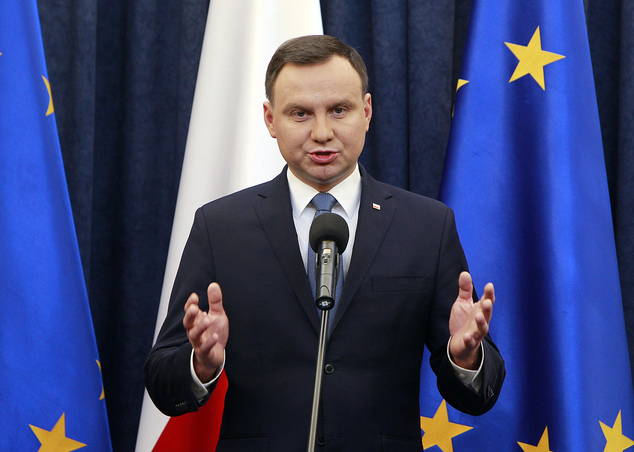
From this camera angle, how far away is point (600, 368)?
6.77ft

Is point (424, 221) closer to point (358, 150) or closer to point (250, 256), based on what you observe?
point (358, 150)

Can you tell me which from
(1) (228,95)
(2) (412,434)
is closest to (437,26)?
(1) (228,95)

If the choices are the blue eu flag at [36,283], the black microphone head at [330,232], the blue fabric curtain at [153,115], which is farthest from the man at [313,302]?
the blue fabric curtain at [153,115]

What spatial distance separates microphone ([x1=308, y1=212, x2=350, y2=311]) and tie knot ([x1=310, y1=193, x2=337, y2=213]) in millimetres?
344

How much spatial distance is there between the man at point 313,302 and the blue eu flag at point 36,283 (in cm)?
77

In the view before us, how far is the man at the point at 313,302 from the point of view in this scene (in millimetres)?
1391

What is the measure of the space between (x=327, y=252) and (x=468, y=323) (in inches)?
13.5

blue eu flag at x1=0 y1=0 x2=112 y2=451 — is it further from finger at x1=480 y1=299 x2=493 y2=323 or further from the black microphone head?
finger at x1=480 y1=299 x2=493 y2=323

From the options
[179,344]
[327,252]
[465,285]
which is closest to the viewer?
[327,252]

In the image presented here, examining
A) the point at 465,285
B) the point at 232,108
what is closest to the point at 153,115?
the point at 232,108

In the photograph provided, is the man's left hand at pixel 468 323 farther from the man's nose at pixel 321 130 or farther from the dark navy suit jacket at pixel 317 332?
the man's nose at pixel 321 130

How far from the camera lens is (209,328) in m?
1.21

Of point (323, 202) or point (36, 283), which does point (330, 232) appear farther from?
point (36, 283)

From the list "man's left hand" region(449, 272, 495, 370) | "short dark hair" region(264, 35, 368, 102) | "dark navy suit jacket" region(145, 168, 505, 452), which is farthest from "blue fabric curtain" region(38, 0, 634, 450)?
"man's left hand" region(449, 272, 495, 370)
